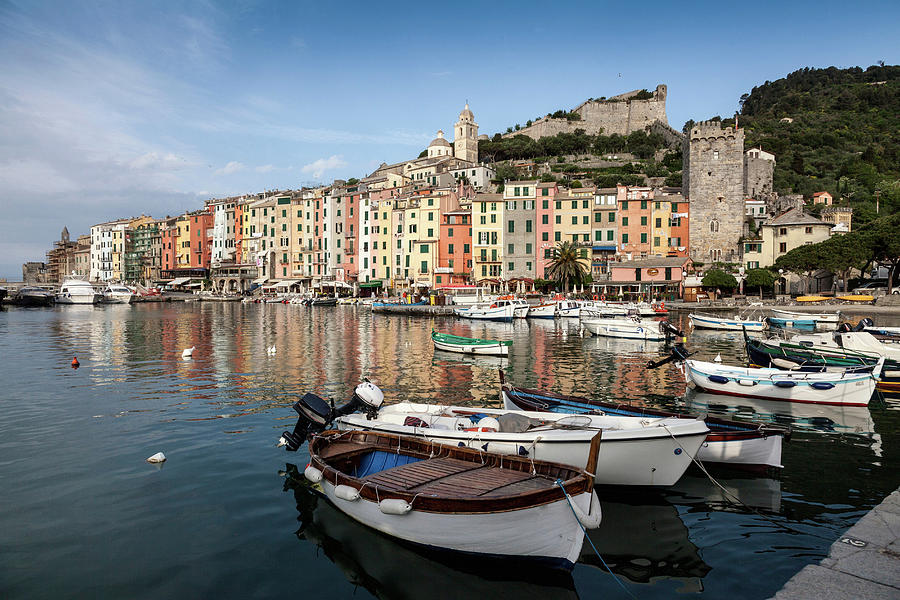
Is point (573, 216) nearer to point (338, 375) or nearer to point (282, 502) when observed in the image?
point (338, 375)

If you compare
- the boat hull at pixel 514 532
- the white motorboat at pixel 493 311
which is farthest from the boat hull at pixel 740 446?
the white motorboat at pixel 493 311

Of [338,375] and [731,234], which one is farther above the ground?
[731,234]

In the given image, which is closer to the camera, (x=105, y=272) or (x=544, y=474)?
(x=544, y=474)

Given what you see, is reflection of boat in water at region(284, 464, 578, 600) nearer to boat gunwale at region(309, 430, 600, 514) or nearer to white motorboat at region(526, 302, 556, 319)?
boat gunwale at region(309, 430, 600, 514)

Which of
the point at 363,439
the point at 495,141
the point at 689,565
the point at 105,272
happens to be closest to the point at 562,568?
the point at 689,565

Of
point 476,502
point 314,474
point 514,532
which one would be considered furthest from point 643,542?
point 314,474

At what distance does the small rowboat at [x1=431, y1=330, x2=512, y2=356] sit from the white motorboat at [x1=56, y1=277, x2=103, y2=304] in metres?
74.6

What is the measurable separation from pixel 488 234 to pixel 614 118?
6553 centimetres

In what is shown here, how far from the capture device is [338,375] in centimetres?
2280

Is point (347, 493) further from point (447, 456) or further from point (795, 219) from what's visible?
point (795, 219)

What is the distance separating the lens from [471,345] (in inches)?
1206

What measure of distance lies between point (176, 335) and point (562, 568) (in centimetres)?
3639

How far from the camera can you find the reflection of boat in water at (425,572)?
713 cm

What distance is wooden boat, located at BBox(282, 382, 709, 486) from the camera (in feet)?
30.0
